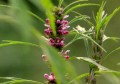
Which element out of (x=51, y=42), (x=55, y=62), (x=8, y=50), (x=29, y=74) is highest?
(x=8, y=50)

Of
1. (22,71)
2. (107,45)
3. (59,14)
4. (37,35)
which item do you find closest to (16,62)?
(22,71)

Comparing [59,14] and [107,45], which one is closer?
[59,14]

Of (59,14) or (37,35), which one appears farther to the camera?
(59,14)

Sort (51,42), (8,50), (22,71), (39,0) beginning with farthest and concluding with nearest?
(8,50) → (22,71) → (51,42) → (39,0)

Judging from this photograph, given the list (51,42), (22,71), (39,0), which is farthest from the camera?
(22,71)

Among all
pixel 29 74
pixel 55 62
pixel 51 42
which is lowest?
pixel 55 62

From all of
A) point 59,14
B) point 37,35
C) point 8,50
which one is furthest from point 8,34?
Result: point 37,35

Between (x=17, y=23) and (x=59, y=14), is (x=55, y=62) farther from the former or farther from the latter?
(x=59, y=14)

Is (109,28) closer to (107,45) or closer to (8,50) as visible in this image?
(107,45)

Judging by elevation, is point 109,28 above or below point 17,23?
above
